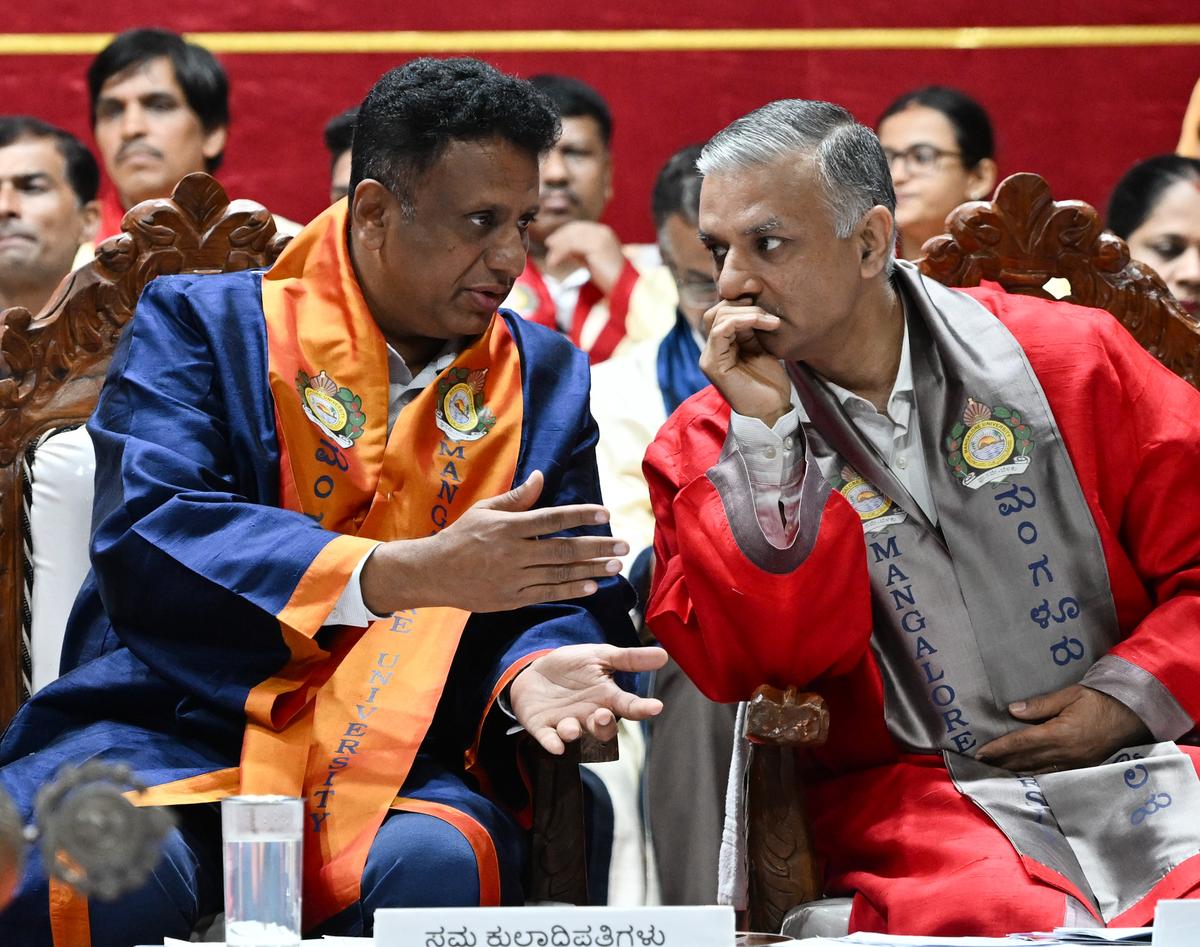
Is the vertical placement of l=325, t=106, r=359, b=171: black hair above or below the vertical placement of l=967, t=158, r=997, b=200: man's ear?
above

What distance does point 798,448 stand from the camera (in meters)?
2.16

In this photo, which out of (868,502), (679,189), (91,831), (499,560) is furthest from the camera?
(679,189)

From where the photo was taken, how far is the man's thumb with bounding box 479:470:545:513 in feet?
6.32

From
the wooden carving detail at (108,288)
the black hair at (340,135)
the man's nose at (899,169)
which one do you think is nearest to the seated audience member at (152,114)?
the black hair at (340,135)

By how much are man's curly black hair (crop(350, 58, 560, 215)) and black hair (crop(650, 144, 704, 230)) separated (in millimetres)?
1861

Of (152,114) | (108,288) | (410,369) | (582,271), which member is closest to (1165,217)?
(582,271)

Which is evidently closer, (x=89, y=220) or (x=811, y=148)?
(x=811, y=148)

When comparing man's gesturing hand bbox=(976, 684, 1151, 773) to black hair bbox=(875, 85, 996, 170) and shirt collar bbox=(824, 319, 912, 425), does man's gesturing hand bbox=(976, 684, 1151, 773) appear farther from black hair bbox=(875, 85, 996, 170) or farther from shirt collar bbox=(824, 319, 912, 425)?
black hair bbox=(875, 85, 996, 170)

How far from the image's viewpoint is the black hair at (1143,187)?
176 inches

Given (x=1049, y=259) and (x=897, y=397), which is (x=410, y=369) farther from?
(x=1049, y=259)

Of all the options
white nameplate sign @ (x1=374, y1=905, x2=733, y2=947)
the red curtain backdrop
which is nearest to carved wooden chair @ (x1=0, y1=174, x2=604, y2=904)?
white nameplate sign @ (x1=374, y1=905, x2=733, y2=947)

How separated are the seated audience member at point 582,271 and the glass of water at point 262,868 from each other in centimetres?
340

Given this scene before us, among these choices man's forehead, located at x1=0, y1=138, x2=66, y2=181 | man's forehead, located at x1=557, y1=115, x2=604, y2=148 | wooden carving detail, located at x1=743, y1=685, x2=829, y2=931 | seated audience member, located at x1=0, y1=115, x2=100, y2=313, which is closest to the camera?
wooden carving detail, located at x1=743, y1=685, x2=829, y2=931

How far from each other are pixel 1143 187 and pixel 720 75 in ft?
5.11
